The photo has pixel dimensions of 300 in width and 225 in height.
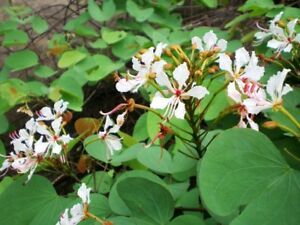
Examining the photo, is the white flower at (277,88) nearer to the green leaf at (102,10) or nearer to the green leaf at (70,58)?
the green leaf at (70,58)

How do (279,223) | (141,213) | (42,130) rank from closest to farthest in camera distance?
(279,223) → (141,213) → (42,130)

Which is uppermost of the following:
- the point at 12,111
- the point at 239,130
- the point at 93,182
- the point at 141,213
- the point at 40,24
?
the point at 239,130

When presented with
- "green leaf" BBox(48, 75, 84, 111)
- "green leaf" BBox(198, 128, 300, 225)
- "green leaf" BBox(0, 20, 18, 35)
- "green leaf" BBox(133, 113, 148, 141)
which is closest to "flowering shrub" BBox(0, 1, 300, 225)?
"green leaf" BBox(198, 128, 300, 225)

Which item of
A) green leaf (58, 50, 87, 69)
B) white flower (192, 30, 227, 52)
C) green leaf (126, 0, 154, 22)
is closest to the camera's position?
white flower (192, 30, 227, 52)

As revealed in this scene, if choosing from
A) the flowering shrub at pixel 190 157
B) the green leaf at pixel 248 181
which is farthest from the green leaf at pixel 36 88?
the green leaf at pixel 248 181

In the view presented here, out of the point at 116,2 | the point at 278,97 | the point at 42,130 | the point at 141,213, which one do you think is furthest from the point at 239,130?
the point at 116,2

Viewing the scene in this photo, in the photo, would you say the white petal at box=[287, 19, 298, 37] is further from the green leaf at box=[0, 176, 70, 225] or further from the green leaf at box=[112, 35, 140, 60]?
the green leaf at box=[112, 35, 140, 60]

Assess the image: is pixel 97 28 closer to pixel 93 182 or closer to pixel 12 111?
pixel 12 111

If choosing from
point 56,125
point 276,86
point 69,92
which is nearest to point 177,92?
point 276,86
